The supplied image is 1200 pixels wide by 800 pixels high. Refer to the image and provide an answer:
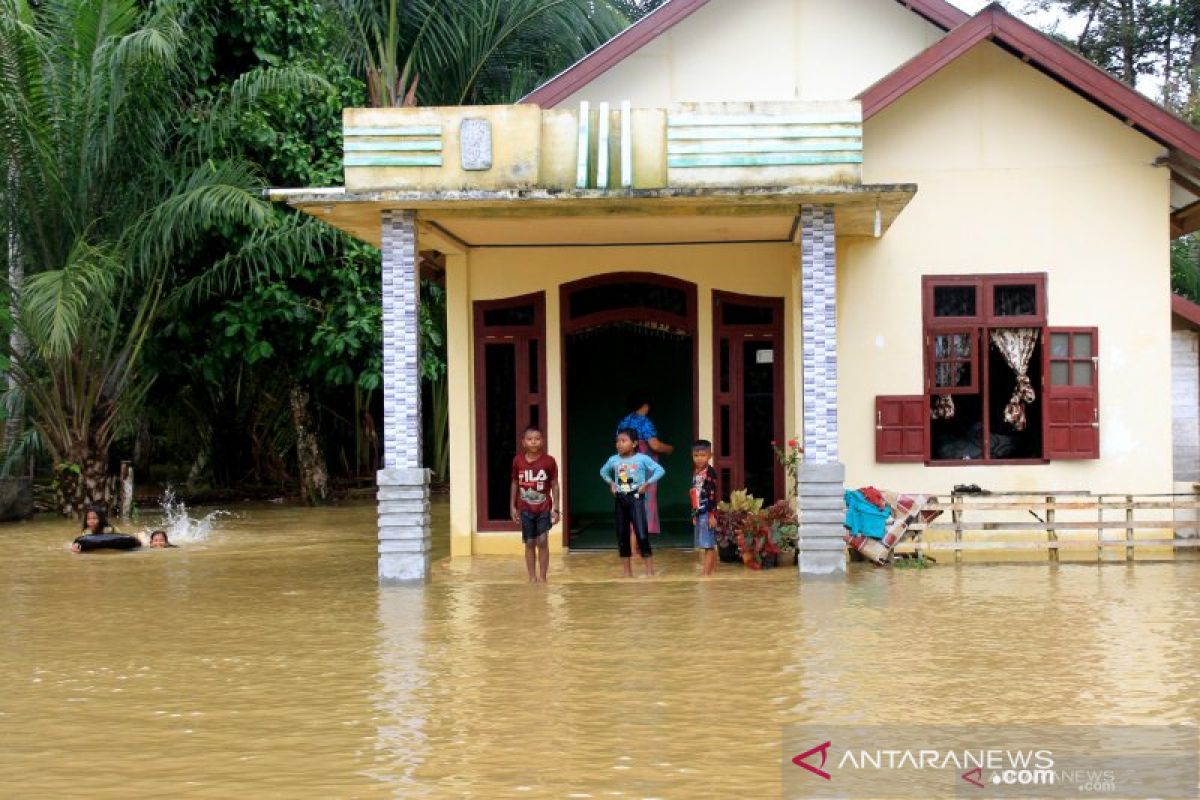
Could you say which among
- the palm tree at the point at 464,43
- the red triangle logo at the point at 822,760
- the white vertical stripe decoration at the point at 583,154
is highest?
the palm tree at the point at 464,43

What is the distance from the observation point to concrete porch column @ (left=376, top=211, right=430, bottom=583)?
13.6 m

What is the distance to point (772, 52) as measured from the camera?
16.8 meters

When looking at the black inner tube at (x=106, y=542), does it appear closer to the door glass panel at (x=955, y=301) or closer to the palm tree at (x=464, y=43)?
the door glass panel at (x=955, y=301)

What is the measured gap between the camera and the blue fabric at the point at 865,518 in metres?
14.4

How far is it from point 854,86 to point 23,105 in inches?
405

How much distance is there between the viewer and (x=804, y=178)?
13484 mm

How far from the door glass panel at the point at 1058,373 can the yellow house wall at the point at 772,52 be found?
3756mm

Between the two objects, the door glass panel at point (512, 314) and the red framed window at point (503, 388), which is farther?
the door glass panel at point (512, 314)

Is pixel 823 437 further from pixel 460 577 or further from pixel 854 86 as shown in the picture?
pixel 854 86

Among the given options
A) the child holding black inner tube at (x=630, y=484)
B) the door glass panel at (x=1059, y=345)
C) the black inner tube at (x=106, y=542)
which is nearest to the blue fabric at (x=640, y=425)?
the child holding black inner tube at (x=630, y=484)

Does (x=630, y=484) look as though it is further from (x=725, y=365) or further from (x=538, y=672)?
(x=538, y=672)

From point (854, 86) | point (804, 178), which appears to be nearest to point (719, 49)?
point (854, 86)

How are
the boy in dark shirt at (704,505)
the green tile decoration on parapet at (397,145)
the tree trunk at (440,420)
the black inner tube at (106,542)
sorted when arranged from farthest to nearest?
the tree trunk at (440,420) → the black inner tube at (106,542) → the boy in dark shirt at (704,505) → the green tile decoration on parapet at (397,145)

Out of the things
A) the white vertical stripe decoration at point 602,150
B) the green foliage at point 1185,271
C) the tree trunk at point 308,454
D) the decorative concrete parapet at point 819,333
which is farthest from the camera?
the green foliage at point 1185,271
